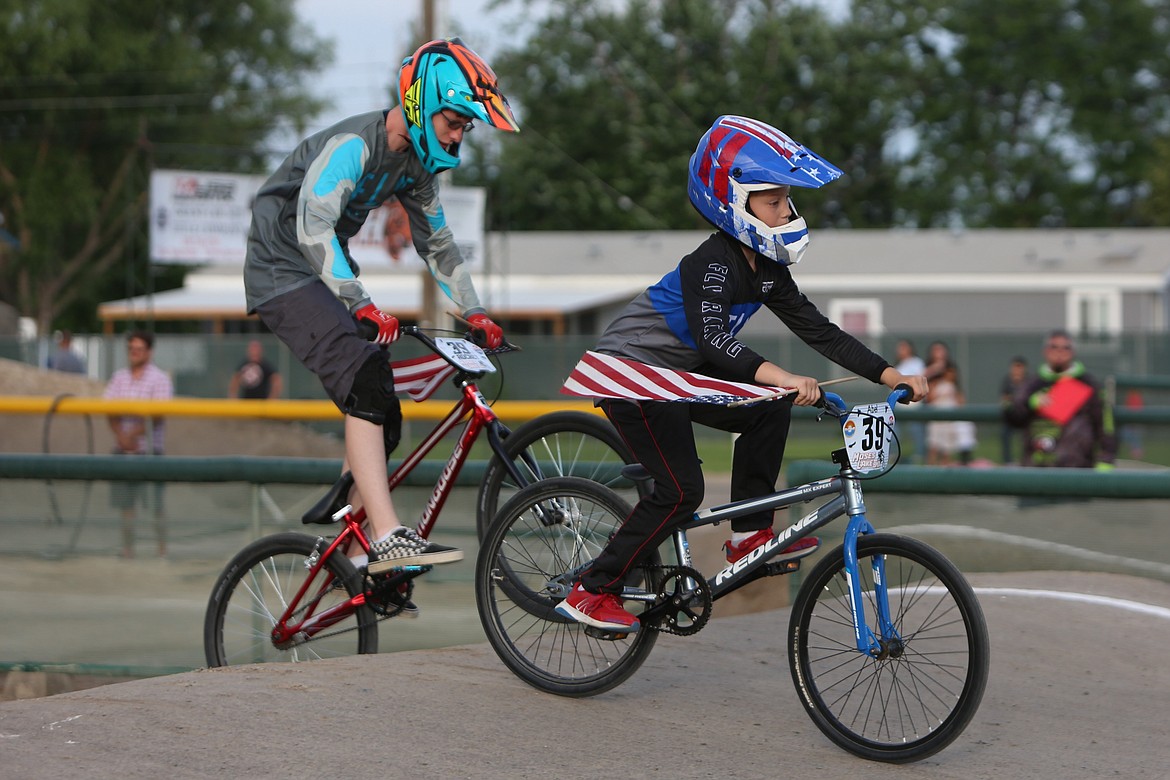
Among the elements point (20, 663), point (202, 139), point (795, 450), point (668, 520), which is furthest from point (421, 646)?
point (202, 139)

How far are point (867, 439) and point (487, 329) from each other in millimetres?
1755

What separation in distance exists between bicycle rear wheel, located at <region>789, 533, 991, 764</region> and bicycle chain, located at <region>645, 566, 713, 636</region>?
0.36 metres

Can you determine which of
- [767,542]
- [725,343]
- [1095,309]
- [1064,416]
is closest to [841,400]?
[725,343]

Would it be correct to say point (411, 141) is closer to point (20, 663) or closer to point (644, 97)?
point (20, 663)

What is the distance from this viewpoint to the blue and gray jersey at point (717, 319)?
4.61 m

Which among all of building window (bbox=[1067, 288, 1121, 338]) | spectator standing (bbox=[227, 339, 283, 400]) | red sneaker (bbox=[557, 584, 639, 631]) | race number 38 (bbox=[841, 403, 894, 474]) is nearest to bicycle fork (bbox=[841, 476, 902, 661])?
race number 38 (bbox=[841, 403, 894, 474])

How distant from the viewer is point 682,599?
4871mm

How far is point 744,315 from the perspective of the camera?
16.4 ft

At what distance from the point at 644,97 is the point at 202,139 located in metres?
15.9

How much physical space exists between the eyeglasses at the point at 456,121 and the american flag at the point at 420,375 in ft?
3.02

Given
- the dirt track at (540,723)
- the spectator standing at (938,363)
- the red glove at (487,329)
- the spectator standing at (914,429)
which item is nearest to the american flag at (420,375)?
the red glove at (487,329)

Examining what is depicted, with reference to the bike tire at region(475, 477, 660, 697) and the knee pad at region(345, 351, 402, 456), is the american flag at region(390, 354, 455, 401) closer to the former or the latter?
the knee pad at region(345, 351, 402, 456)

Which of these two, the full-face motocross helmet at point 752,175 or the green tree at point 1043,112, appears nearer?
the full-face motocross helmet at point 752,175

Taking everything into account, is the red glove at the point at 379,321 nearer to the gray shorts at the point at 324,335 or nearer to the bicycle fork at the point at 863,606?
the gray shorts at the point at 324,335
